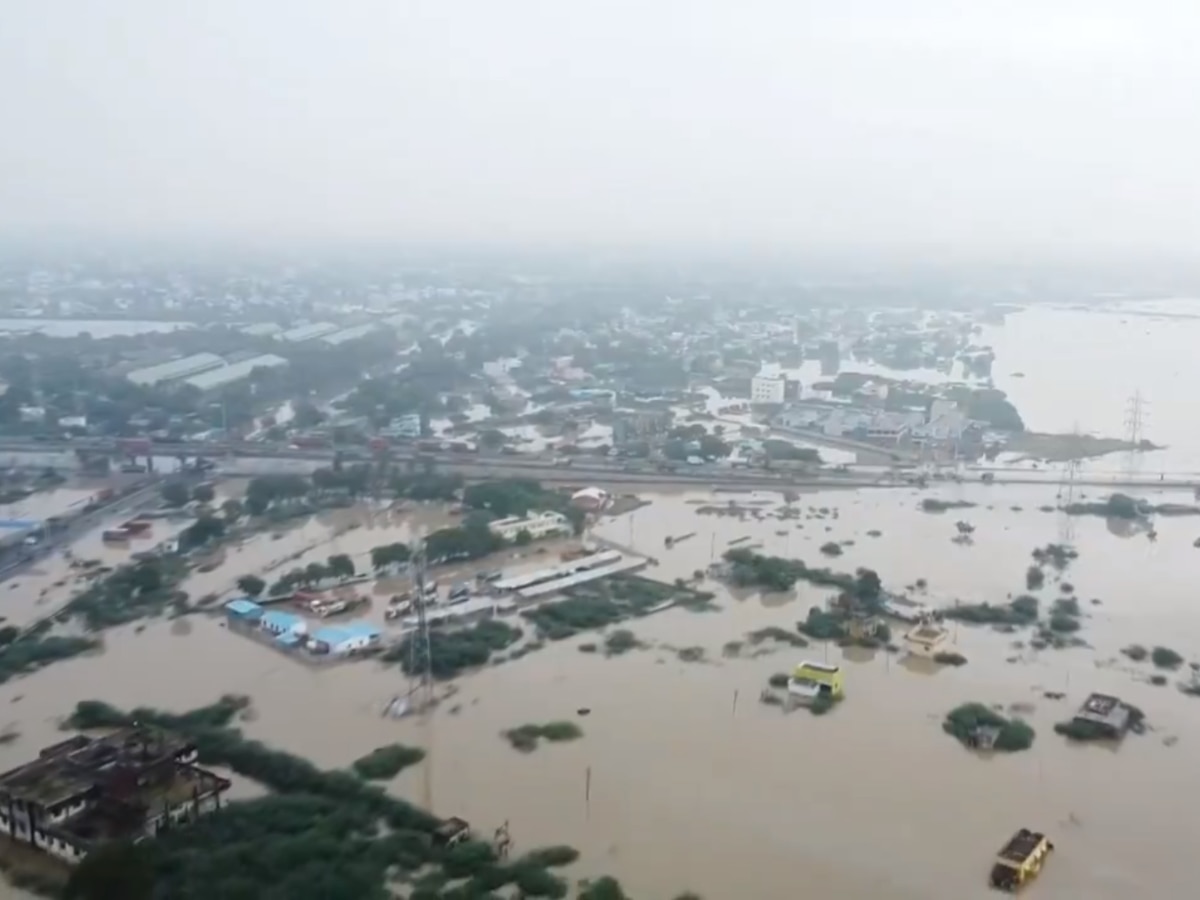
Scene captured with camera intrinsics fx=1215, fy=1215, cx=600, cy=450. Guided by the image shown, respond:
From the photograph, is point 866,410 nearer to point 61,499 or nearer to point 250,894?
point 61,499


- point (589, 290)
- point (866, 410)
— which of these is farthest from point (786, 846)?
point (589, 290)

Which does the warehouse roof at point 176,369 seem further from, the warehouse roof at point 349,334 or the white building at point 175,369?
the warehouse roof at point 349,334

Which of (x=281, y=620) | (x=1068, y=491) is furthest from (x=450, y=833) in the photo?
(x=1068, y=491)

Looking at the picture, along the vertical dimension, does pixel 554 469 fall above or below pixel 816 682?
below

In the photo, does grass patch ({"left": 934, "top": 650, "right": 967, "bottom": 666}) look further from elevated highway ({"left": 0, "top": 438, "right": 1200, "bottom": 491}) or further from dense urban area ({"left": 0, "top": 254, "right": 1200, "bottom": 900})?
elevated highway ({"left": 0, "top": 438, "right": 1200, "bottom": 491})

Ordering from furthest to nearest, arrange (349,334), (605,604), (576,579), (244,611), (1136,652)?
1. (349,334)
2. (576,579)
3. (605,604)
4. (244,611)
5. (1136,652)

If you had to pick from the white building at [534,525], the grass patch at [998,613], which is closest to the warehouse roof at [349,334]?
the white building at [534,525]

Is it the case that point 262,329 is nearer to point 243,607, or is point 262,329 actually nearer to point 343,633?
point 243,607
